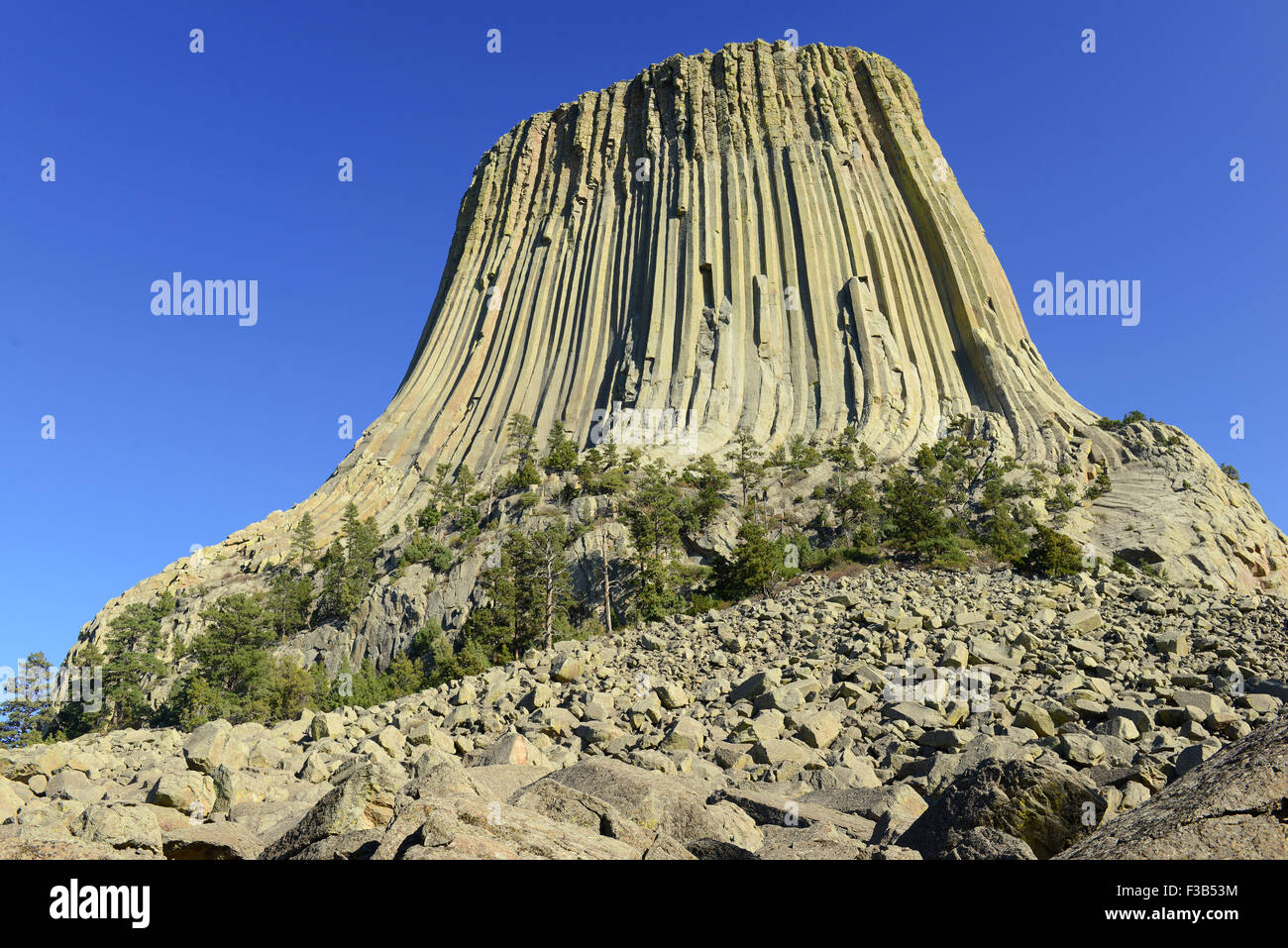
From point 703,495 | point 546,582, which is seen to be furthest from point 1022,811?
point 703,495

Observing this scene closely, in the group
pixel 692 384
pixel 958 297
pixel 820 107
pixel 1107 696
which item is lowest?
pixel 1107 696

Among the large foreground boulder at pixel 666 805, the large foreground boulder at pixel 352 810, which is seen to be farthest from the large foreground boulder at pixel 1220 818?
the large foreground boulder at pixel 352 810
